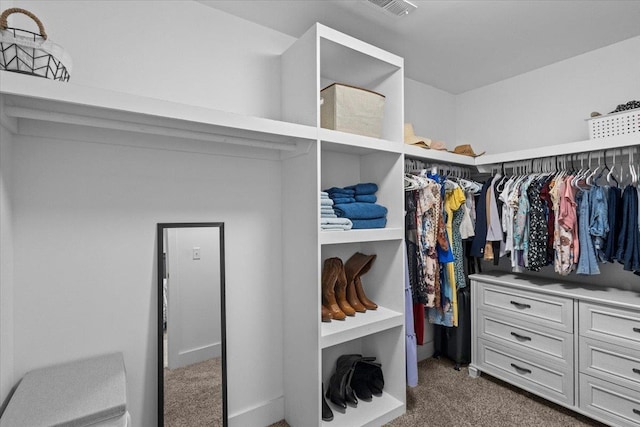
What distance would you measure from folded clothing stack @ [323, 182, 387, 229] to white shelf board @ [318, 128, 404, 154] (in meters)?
0.27

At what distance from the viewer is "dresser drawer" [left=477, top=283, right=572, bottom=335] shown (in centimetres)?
205

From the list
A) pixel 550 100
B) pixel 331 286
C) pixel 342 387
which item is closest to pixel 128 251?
pixel 331 286

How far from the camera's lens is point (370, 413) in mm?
1969

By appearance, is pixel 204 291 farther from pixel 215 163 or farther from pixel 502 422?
pixel 502 422

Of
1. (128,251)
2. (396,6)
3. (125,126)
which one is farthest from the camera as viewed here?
(396,6)

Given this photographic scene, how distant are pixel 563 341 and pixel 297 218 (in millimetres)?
1909

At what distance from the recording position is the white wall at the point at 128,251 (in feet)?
4.53

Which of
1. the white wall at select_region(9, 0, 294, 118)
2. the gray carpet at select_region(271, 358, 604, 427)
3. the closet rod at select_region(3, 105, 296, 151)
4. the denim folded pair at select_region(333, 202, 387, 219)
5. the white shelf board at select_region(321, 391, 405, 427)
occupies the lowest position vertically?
the gray carpet at select_region(271, 358, 604, 427)

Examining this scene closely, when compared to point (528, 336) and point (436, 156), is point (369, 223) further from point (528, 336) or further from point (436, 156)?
point (528, 336)

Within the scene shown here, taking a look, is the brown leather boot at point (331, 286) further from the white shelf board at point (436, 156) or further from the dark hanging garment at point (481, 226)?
the dark hanging garment at point (481, 226)

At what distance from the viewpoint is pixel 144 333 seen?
1623mm

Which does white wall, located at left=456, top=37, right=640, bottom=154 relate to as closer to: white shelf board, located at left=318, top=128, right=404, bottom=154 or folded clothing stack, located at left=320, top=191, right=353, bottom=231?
white shelf board, located at left=318, top=128, right=404, bottom=154

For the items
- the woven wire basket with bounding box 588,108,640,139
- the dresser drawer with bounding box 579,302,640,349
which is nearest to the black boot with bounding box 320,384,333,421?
the dresser drawer with bounding box 579,302,640,349

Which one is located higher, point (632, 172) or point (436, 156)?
point (436, 156)
